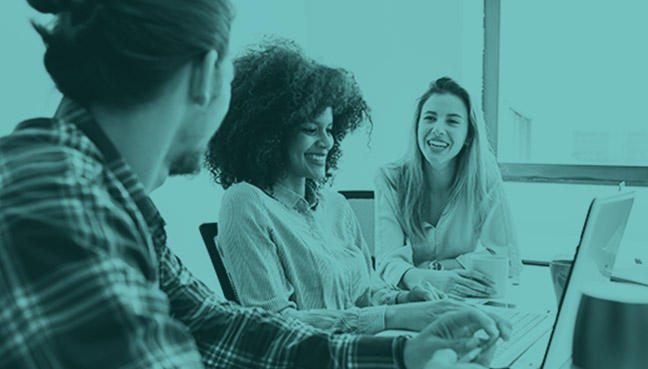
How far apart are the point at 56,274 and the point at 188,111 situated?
0.31 metres

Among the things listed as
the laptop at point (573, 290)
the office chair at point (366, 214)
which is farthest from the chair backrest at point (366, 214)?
the laptop at point (573, 290)

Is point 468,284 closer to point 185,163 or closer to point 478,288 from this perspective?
point 478,288

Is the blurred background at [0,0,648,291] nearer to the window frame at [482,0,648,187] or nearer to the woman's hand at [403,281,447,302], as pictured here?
the window frame at [482,0,648,187]

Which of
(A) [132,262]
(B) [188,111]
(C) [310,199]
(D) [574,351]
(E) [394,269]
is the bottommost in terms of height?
(E) [394,269]

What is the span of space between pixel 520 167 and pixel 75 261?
10.2ft

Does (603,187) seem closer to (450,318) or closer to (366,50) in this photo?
(366,50)

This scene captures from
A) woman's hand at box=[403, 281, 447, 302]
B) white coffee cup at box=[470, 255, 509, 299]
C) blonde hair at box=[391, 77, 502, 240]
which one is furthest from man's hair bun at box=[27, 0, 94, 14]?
blonde hair at box=[391, 77, 502, 240]

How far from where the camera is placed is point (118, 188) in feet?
2.02

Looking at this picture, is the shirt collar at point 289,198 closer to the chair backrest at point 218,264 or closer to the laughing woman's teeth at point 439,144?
the chair backrest at point 218,264

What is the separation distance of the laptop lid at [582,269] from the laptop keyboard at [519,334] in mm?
117

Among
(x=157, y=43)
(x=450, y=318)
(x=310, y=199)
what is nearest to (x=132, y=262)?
(x=157, y=43)

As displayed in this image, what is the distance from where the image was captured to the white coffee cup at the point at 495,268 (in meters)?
1.57

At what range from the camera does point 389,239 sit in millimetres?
2137

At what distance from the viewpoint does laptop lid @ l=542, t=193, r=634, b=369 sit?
97 centimetres
